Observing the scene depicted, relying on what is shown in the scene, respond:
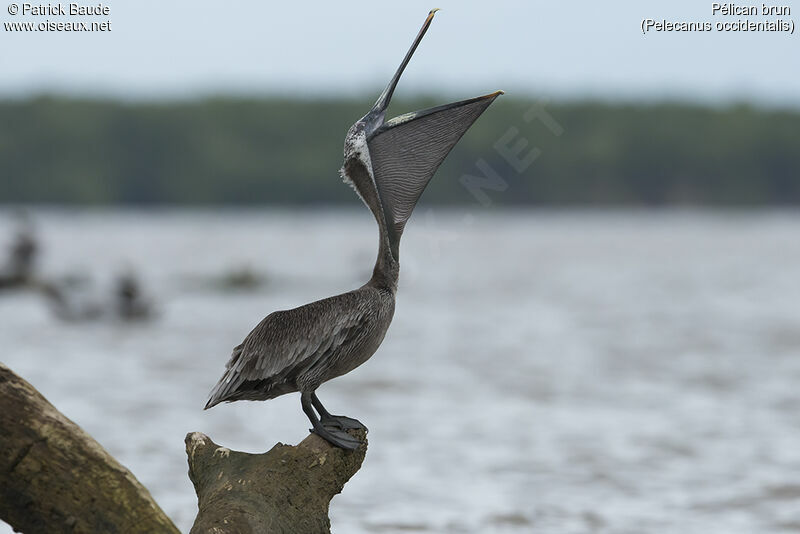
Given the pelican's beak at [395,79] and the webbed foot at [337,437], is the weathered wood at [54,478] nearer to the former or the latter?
the webbed foot at [337,437]

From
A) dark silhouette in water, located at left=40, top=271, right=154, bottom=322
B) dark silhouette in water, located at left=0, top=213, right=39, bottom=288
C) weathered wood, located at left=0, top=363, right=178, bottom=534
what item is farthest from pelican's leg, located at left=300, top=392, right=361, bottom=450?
dark silhouette in water, located at left=40, top=271, right=154, bottom=322

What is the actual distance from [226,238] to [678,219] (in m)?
29.3

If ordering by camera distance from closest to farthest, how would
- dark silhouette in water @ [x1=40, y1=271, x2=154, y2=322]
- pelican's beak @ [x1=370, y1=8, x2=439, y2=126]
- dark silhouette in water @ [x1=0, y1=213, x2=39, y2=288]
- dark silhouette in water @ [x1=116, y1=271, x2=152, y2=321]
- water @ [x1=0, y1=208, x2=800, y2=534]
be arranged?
pelican's beak @ [x1=370, y1=8, x2=439, y2=126], water @ [x1=0, y1=208, x2=800, y2=534], dark silhouette in water @ [x1=0, y1=213, x2=39, y2=288], dark silhouette in water @ [x1=40, y1=271, x2=154, y2=322], dark silhouette in water @ [x1=116, y1=271, x2=152, y2=321]

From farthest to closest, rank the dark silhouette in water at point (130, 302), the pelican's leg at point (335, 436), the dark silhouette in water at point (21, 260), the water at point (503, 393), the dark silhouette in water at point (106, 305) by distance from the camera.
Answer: the dark silhouette in water at point (130, 302), the dark silhouette in water at point (106, 305), the dark silhouette in water at point (21, 260), the water at point (503, 393), the pelican's leg at point (335, 436)

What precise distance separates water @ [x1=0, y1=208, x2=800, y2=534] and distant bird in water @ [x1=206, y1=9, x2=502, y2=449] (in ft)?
2.58

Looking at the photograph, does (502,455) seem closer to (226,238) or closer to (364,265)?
(364,265)

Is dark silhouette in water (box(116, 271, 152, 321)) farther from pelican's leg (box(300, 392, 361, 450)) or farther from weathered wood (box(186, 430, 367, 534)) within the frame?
pelican's leg (box(300, 392, 361, 450))

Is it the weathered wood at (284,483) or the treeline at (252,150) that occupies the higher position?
the treeline at (252,150)

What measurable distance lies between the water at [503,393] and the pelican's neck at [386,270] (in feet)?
2.20

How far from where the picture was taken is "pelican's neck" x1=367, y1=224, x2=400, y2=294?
4.02 metres

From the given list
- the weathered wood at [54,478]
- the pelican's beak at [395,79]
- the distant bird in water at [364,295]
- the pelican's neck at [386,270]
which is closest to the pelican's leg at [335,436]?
the distant bird in water at [364,295]

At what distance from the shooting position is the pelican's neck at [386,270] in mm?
4016

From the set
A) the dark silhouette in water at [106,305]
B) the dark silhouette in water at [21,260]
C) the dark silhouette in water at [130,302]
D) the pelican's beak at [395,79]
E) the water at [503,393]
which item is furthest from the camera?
the dark silhouette in water at [130,302]

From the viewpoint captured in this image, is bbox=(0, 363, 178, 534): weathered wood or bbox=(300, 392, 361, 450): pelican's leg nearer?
bbox=(0, 363, 178, 534): weathered wood
